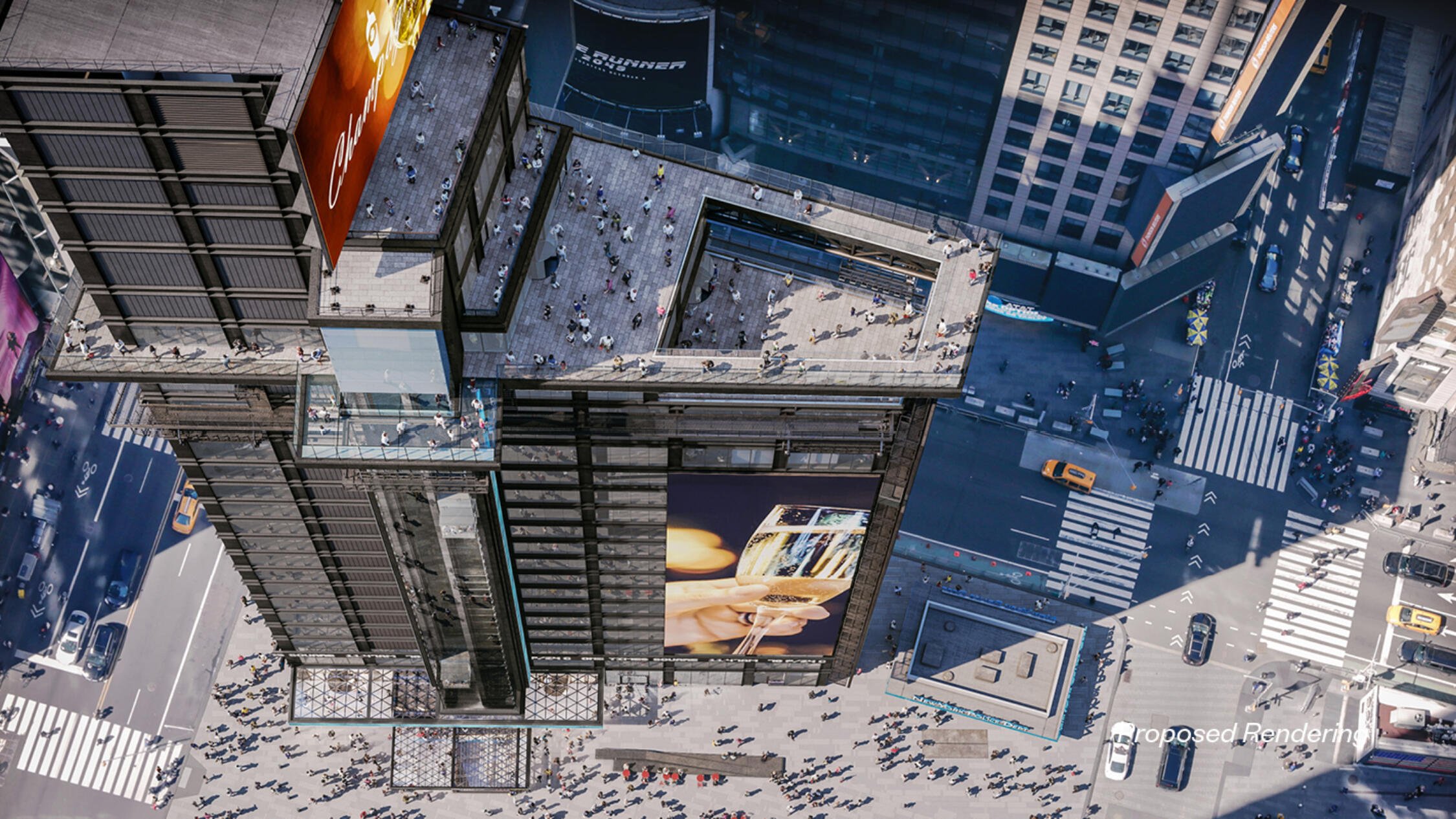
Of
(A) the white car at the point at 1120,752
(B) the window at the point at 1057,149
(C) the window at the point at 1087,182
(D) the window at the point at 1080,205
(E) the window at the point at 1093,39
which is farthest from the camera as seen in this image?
(D) the window at the point at 1080,205

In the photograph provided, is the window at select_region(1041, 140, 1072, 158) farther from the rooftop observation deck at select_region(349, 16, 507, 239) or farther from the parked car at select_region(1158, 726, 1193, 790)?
the rooftop observation deck at select_region(349, 16, 507, 239)

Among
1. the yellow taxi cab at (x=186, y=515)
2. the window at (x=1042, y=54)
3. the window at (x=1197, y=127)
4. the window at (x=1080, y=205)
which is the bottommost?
the yellow taxi cab at (x=186, y=515)

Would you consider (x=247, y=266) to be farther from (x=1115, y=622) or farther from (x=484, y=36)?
(x=1115, y=622)

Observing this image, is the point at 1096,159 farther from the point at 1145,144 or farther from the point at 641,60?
the point at 641,60

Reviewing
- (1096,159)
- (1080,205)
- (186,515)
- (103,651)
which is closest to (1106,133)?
(1096,159)

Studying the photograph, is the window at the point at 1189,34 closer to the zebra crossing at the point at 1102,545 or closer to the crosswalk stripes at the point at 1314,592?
the zebra crossing at the point at 1102,545

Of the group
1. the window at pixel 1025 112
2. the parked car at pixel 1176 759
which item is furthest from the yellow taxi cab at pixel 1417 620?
the window at pixel 1025 112
